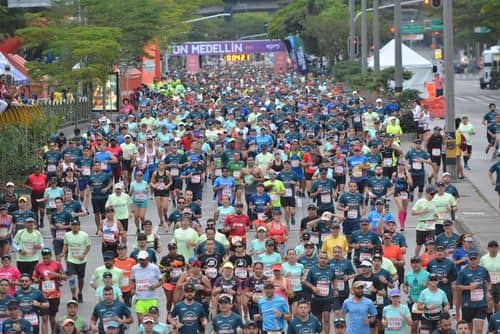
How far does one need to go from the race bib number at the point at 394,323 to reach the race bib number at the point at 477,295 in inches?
63.8

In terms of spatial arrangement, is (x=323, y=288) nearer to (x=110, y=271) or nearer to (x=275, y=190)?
(x=110, y=271)

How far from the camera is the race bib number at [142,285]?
17469 millimetres

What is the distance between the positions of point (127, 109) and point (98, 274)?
31.5 m

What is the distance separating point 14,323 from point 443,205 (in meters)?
8.57

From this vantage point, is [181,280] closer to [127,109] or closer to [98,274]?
[98,274]

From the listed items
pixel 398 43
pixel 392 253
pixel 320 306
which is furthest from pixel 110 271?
pixel 398 43

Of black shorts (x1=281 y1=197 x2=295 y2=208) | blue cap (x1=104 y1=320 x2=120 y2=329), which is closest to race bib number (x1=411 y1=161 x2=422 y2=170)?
black shorts (x1=281 y1=197 x2=295 y2=208)

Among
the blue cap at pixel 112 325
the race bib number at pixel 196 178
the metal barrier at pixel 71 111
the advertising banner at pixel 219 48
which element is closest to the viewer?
the blue cap at pixel 112 325

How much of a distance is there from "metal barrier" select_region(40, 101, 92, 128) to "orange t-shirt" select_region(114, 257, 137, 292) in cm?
2731

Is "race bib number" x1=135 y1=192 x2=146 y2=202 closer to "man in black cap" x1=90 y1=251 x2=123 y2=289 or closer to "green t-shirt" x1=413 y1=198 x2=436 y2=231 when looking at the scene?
"green t-shirt" x1=413 y1=198 x2=436 y2=231

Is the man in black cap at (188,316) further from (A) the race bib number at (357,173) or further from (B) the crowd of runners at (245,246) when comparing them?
(A) the race bib number at (357,173)

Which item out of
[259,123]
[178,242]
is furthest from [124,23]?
[178,242]

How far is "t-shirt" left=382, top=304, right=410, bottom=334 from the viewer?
15.7m

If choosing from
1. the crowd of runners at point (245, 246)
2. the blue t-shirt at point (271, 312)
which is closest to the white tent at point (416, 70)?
the crowd of runners at point (245, 246)
